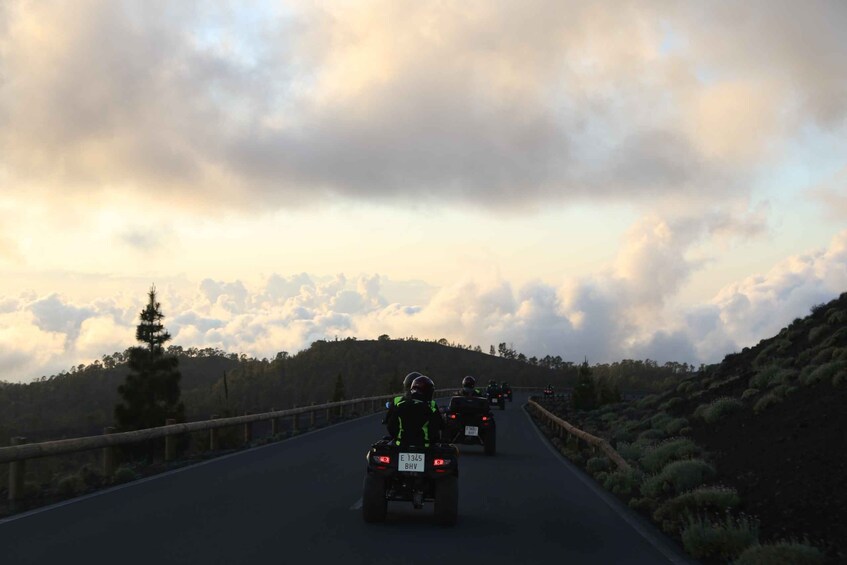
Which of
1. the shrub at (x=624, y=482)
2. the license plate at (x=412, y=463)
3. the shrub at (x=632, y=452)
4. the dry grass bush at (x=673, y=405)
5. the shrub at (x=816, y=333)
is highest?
the shrub at (x=816, y=333)

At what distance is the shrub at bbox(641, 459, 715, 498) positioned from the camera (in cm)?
1444

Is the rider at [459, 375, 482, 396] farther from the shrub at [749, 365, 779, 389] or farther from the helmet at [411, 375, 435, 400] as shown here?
the helmet at [411, 375, 435, 400]

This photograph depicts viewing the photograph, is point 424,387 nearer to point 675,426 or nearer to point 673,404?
point 675,426

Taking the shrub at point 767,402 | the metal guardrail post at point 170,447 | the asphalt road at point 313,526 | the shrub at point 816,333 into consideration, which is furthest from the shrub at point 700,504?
the shrub at point 816,333

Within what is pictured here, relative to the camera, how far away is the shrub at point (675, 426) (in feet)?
91.7

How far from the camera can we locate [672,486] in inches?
587

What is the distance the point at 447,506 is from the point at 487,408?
1225cm

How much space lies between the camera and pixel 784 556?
814 cm

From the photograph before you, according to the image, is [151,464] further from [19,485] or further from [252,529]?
[252,529]

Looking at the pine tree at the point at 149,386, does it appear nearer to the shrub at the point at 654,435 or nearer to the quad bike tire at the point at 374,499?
the shrub at the point at 654,435

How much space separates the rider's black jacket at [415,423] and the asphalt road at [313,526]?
102cm

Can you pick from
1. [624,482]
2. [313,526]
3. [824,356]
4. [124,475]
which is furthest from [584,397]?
[313,526]

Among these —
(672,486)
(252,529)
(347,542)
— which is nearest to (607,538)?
(347,542)

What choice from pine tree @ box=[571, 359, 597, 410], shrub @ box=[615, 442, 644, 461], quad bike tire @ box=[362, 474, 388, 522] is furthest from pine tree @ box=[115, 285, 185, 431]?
quad bike tire @ box=[362, 474, 388, 522]
